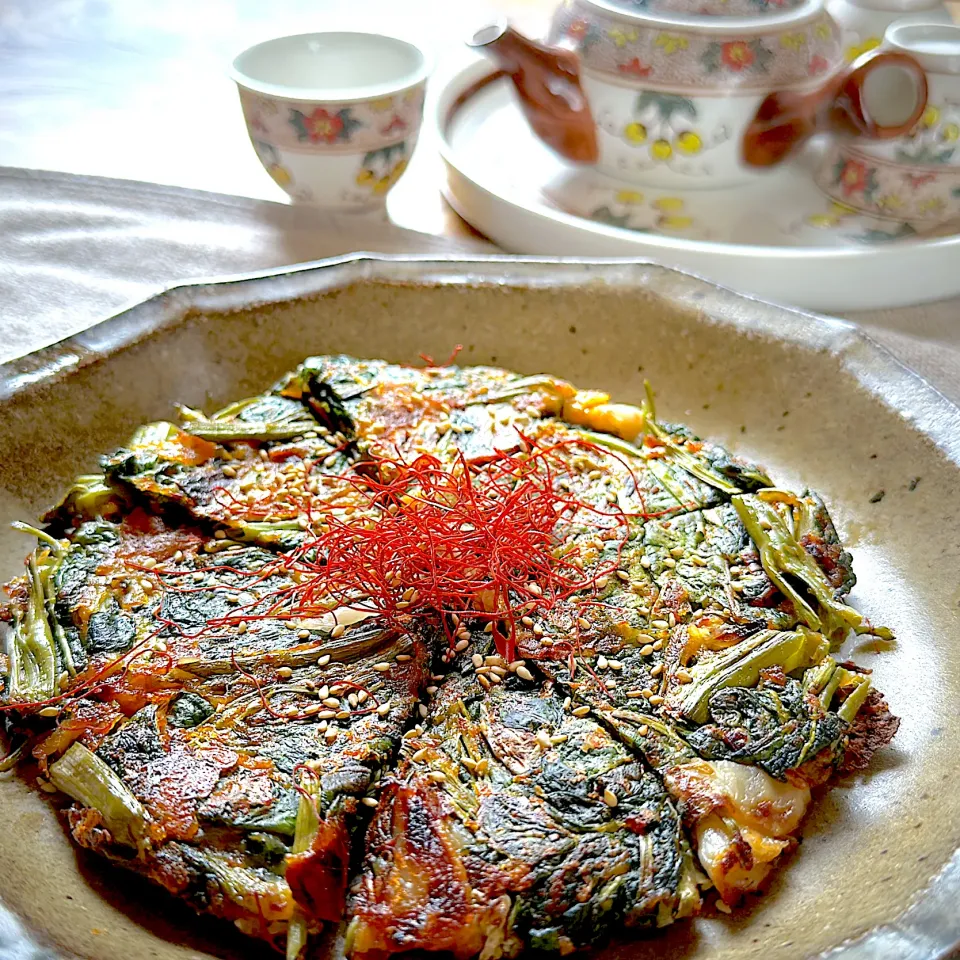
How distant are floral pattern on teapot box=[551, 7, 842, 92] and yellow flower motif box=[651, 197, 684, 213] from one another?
513mm

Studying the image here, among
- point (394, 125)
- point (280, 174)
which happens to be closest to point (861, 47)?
point (394, 125)

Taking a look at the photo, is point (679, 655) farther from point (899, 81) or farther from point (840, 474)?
point (899, 81)

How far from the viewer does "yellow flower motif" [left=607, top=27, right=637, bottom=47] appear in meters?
3.95

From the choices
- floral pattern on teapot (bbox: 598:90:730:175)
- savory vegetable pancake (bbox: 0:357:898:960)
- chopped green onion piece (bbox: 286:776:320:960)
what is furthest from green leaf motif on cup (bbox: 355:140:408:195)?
chopped green onion piece (bbox: 286:776:320:960)

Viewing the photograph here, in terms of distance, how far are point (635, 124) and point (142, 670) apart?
9.68 feet

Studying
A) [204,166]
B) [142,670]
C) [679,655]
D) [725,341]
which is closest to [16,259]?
[204,166]

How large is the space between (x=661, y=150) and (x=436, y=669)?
2678mm

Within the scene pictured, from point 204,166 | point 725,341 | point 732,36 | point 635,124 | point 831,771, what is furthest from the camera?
point 204,166

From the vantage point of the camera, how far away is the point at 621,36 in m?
3.97

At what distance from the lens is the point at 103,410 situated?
3.10 meters

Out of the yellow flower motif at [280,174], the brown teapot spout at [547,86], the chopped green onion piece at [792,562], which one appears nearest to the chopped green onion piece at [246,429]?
the chopped green onion piece at [792,562]

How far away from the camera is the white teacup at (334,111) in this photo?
4035 millimetres

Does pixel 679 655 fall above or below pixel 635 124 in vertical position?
below

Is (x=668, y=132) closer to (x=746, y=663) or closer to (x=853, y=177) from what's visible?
(x=853, y=177)
